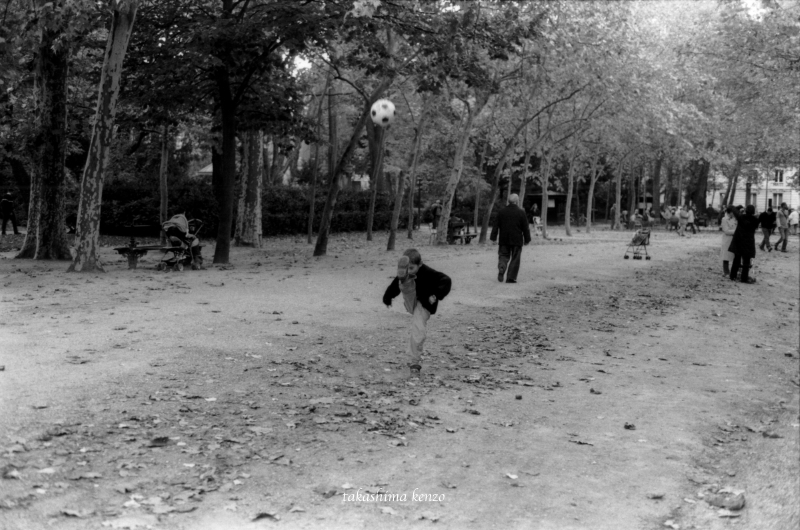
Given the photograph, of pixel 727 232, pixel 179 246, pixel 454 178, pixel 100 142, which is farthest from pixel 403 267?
pixel 454 178

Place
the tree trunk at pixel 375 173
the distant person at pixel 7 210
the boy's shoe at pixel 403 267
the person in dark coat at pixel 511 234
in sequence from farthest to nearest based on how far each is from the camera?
the distant person at pixel 7 210
the tree trunk at pixel 375 173
the person in dark coat at pixel 511 234
the boy's shoe at pixel 403 267

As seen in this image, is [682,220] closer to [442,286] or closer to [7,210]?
[7,210]

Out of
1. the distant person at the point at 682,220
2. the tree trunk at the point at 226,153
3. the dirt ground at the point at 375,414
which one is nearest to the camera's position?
the dirt ground at the point at 375,414

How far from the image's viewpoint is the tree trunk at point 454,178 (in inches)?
1232

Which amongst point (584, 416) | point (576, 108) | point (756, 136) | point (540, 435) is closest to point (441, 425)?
point (540, 435)

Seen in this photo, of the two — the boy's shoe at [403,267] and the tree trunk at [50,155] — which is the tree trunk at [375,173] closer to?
the tree trunk at [50,155]

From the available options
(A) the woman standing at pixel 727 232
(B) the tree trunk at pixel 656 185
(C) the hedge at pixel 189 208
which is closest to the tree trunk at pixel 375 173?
(C) the hedge at pixel 189 208

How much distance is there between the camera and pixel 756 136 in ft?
137

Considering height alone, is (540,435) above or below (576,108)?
below

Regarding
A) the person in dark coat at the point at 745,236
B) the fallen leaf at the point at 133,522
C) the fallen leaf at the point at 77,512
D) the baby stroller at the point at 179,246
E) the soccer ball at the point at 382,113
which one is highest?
the soccer ball at the point at 382,113

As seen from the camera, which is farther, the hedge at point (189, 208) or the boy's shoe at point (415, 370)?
the hedge at point (189, 208)

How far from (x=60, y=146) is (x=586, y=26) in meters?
16.4

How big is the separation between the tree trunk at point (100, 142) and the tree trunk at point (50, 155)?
9.51 ft

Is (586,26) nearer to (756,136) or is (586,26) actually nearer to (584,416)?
(756,136)
